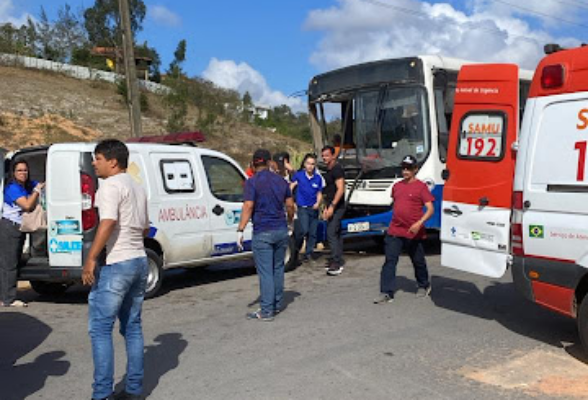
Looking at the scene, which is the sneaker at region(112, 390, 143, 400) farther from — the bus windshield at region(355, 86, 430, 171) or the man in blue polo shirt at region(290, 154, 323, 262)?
the bus windshield at region(355, 86, 430, 171)

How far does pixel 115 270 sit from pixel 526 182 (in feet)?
11.5

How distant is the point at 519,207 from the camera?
17.9 feet

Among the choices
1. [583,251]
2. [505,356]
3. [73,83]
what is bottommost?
[505,356]

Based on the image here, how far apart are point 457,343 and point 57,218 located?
459 cm

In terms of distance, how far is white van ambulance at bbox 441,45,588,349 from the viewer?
5.06 m

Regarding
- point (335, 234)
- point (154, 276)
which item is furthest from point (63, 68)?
point (154, 276)

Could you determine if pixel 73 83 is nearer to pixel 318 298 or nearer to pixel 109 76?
pixel 109 76

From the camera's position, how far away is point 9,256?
7.41 metres

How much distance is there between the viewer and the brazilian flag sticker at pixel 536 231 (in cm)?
528

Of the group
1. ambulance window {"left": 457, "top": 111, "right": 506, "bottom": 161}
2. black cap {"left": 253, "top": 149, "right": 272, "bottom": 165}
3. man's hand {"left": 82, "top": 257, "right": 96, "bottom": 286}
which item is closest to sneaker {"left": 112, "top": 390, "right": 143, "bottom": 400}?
man's hand {"left": 82, "top": 257, "right": 96, "bottom": 286}

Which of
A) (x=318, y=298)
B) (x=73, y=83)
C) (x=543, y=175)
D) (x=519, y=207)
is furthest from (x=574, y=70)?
(x=73, y=83)

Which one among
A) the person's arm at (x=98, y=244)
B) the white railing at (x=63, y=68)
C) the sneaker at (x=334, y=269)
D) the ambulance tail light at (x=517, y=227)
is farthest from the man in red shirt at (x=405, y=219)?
the white railing at (x=63, y=68)

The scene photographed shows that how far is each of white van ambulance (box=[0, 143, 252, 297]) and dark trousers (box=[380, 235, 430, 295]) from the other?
2500 millimetres

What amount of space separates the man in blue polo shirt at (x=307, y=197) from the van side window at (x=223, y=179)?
4.30 feet
